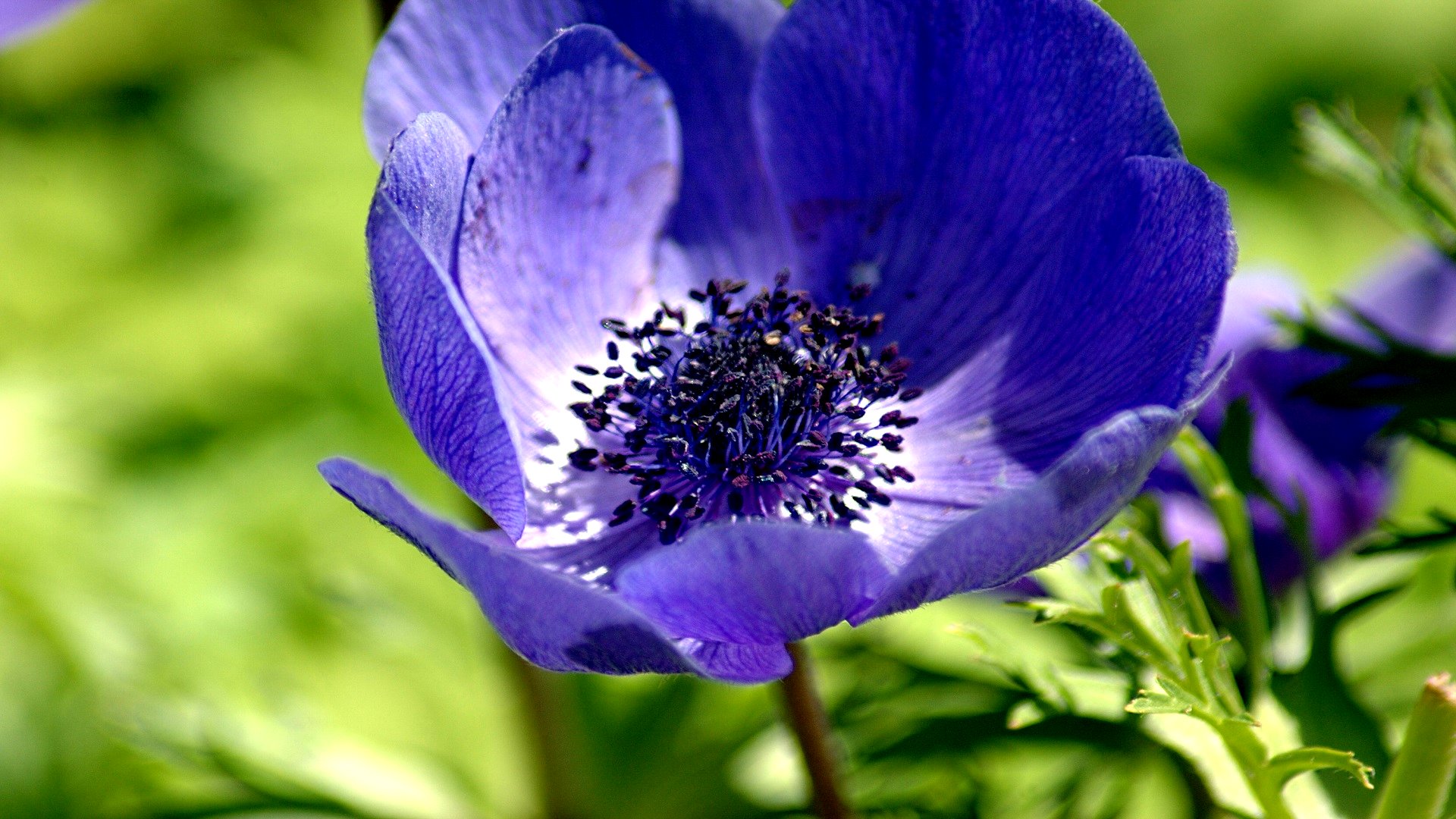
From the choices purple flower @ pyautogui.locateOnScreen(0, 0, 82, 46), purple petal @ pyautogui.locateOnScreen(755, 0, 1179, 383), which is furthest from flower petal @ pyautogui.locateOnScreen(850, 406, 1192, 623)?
purple flower @ pyautogui.locateOnScreen(0, 0, 82, 46)

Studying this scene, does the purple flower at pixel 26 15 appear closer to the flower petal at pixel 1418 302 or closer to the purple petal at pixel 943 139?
the purple petal at pixel 943 139

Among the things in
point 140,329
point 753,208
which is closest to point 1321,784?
point 753,208

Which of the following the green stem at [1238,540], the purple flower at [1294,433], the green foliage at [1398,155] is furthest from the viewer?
the purple flower at [1294,433]

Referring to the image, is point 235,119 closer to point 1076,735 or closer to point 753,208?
point 753,208

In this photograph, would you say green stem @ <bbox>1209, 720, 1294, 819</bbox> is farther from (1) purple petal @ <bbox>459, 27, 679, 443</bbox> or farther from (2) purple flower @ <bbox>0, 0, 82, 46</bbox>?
(2) purple flower @ <bbox>0, 0, 82, 46</bbox>

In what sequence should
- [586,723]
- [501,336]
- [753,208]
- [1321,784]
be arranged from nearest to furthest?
1. [1321,784]
2. [501,336]
3. [753,208]
4. [586,723]

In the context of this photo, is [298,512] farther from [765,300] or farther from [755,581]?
[755,581]

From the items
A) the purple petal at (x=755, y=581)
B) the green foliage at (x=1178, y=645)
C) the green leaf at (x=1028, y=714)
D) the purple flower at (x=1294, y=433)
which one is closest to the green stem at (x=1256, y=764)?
the green foliage at (x=1178, y=645)

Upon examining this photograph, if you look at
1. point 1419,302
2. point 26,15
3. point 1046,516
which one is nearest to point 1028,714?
point 1046,516
